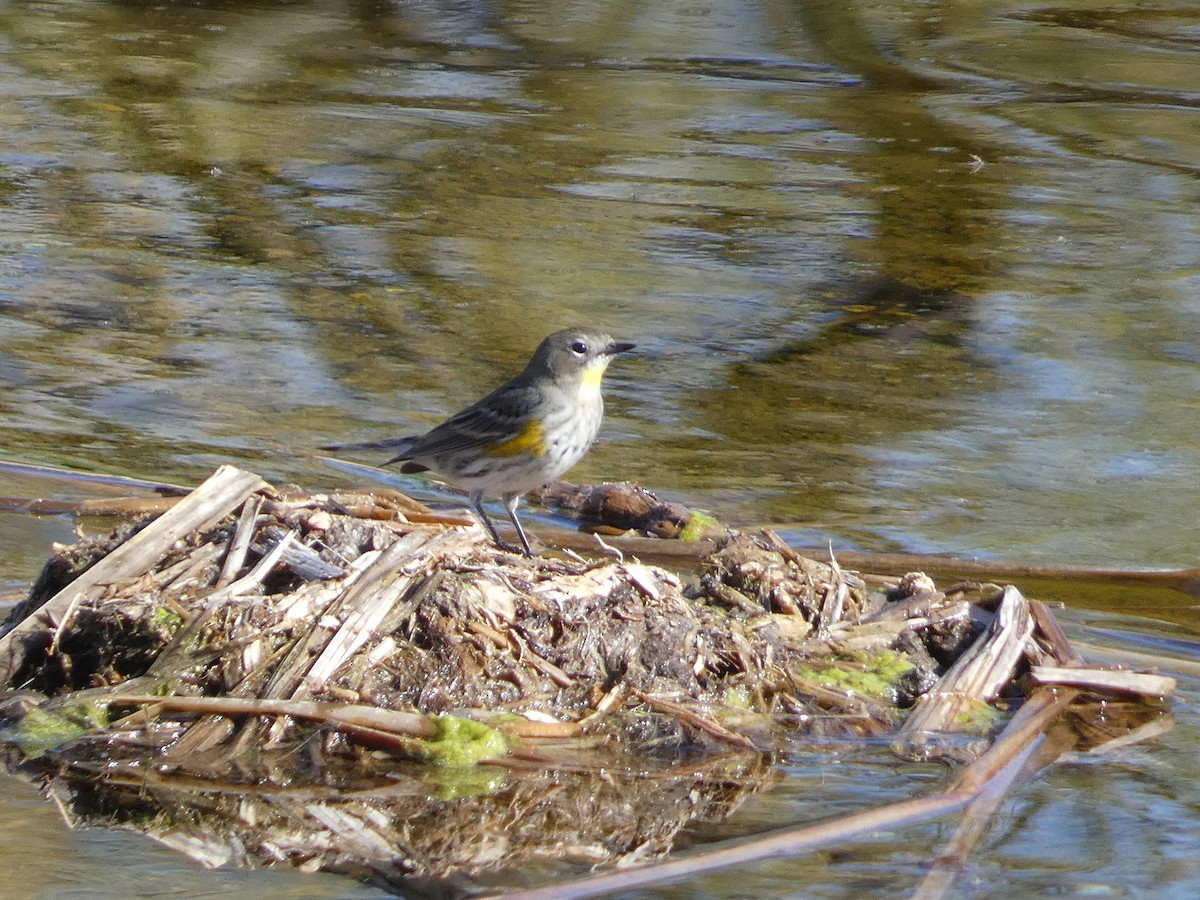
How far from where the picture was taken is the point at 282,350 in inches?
434

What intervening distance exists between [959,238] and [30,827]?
1031cm

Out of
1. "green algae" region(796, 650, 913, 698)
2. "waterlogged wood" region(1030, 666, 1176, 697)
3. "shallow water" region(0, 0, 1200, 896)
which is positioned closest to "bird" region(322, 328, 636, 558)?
"shallow water" region(0, 0, 1200, 896)

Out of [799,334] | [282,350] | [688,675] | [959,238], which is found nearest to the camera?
[688,675]

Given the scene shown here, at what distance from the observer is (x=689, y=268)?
13055mm

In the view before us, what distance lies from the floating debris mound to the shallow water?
1.27 feet

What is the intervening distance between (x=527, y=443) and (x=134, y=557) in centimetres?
200

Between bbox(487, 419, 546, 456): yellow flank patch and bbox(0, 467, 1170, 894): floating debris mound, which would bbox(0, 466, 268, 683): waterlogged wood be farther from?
bbox(487, 419, 546, 456): yellow flank patch

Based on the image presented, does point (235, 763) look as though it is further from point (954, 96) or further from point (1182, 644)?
point (954, 96)

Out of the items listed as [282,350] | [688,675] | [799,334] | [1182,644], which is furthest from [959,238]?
[688,675]

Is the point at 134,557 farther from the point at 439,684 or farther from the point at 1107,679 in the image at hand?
the point at 1107,679

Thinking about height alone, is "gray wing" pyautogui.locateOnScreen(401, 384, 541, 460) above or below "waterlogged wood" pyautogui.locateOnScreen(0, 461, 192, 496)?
above

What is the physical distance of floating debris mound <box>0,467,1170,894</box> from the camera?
203 inches

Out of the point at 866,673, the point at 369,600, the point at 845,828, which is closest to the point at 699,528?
the point at 866,673

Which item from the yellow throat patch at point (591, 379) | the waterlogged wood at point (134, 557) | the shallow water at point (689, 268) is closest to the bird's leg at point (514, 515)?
the yellow throat patch at point (591, 379)
